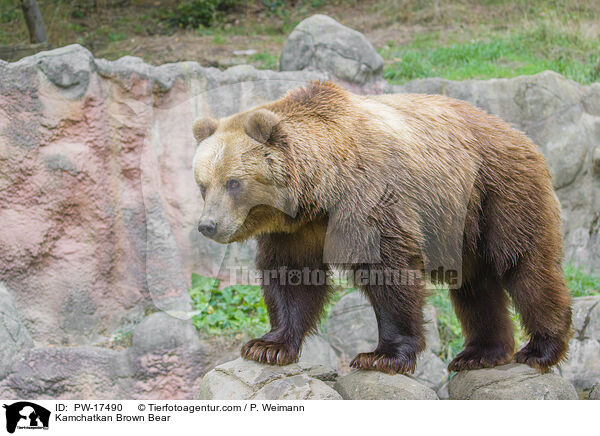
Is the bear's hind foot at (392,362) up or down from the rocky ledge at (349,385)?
up

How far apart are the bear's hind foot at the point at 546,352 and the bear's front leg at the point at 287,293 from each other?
1.40 m

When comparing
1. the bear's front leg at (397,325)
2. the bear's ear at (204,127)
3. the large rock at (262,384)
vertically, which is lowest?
the large rock at (262,384)

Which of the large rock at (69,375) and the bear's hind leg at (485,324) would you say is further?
the large rock at (69,375)

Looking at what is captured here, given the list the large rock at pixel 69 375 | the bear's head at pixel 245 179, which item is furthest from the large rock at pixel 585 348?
the large rock at pixel 69 375

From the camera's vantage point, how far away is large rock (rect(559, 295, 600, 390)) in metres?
6.50

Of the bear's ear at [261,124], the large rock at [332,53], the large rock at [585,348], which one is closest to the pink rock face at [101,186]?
the large rock at [332,53]

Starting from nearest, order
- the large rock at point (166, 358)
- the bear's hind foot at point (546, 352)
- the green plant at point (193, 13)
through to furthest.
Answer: the bear's hind foot at point (546, 352)
the large rock at point (166, 358)
the green plant at point (193, 13)

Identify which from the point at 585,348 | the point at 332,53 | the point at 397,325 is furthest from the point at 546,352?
the point at 332,53

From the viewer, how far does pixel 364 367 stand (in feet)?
13.4

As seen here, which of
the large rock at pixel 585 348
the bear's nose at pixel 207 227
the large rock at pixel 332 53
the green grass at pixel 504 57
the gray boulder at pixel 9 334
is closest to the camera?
the bear's nose at pixel 207 227

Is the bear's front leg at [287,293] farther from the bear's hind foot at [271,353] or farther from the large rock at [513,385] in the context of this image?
the large rock at [513,385]

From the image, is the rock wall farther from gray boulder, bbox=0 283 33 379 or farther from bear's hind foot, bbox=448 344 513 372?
bear's hind foot, bbox=448 344 513 372

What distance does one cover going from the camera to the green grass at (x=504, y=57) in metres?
8.73

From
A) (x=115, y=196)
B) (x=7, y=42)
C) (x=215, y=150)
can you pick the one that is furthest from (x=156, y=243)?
(x=215, y=150)
